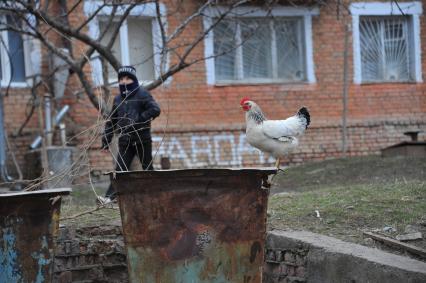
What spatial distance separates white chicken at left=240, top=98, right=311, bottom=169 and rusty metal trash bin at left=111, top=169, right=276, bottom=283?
3507 millimetres

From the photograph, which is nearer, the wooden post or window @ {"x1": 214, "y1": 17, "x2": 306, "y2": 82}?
window @ {"x1": 214, "y1": 17, "x2": 306, "y2": 82}

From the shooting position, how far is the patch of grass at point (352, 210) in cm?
595

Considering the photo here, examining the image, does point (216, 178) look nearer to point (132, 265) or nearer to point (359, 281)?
point (132, 265)

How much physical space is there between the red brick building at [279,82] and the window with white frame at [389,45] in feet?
0.06

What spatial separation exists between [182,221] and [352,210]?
98.5 inches

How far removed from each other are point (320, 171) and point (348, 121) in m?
3.10

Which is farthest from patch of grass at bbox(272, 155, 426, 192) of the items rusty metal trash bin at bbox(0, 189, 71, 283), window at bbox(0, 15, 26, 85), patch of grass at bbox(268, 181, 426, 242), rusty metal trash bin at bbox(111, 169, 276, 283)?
rusty metal trash bin at bbox(0, 189, 71, 283)

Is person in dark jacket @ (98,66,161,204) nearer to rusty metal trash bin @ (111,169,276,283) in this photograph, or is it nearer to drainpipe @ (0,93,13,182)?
drainpipe @ (0,93,13,182)

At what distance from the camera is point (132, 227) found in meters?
4.30

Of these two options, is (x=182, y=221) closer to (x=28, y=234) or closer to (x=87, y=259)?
(x=28, y=234)

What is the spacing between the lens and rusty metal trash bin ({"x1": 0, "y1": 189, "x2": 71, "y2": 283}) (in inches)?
175

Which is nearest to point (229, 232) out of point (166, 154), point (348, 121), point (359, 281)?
point (359, 281)

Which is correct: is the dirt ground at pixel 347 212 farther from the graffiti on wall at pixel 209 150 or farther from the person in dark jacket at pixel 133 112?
the graffiti on wall at pixel 209 150

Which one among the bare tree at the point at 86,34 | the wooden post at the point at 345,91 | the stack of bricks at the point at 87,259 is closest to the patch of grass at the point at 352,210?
the stack of bricks at the point at 87,259
